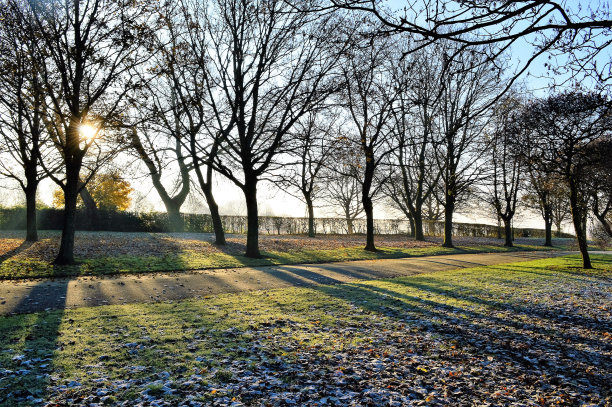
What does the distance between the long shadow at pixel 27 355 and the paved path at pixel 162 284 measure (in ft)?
3.72

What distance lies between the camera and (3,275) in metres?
10.6

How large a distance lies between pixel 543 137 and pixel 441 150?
13.8 m

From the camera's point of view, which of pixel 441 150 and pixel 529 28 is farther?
pixel 441 150

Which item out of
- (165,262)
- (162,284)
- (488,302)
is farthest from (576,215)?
(165,262)

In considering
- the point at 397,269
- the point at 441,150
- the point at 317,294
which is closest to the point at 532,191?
the point at 441,150

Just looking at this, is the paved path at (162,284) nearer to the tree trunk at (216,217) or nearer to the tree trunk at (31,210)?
the tree trunk at (216,217)

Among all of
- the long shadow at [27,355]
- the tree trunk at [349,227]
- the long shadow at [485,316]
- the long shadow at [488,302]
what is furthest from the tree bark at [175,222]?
the long shadow at [27,355]

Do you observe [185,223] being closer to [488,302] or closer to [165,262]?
[165,262]

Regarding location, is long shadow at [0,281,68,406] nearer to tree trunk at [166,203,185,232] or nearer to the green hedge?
the green hedge

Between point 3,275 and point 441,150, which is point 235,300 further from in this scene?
point 441,150

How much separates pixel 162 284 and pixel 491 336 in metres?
7.92

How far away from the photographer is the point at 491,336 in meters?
6.34

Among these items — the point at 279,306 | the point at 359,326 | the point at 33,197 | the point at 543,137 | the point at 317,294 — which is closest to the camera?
the point at 359,326

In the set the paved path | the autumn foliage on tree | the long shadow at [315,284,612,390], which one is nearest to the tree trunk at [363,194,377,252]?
the paved path
